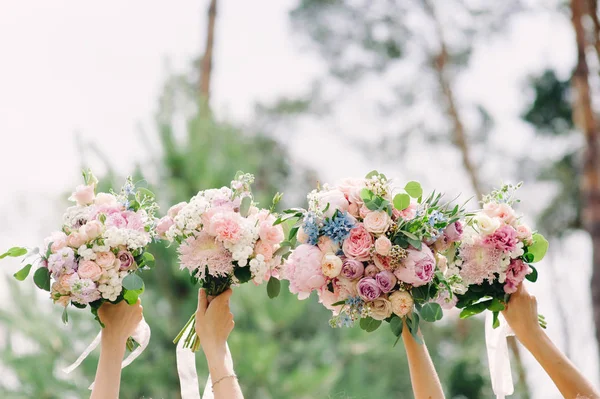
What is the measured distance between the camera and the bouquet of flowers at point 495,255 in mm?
2562

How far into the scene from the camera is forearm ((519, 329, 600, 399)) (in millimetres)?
2277

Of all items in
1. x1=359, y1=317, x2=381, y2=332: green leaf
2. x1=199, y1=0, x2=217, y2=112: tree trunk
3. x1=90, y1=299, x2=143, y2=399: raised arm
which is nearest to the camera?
x1=90, y1=299, x2=143, y2=399: raised arm

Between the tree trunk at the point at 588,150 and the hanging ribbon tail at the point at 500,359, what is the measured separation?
5.66 metres

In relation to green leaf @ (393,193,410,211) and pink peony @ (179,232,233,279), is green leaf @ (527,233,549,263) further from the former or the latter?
pink peony @ (179,232,233,279)

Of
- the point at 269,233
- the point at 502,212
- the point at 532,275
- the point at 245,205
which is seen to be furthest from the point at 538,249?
the point at 245,205

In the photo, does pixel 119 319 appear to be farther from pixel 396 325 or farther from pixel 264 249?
pixel 396 325

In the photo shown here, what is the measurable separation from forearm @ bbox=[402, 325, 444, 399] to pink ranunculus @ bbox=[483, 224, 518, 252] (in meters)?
0.50

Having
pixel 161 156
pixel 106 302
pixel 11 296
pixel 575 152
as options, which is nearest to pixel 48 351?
pixel 11 296

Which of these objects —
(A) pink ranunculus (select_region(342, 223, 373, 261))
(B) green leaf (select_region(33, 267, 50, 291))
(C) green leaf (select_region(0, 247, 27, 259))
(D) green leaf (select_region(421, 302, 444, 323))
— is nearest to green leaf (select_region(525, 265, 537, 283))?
(D) green leaf (select_region(421, 302, 444, 323))

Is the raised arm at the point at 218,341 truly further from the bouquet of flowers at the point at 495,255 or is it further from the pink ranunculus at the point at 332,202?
the bouquet of flowers at the point at 495,255

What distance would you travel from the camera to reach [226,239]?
2.51 m

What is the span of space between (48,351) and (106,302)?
5074mm

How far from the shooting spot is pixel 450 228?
2523 millimetres

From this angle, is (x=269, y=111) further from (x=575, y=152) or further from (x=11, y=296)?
(x=11, y=296)
